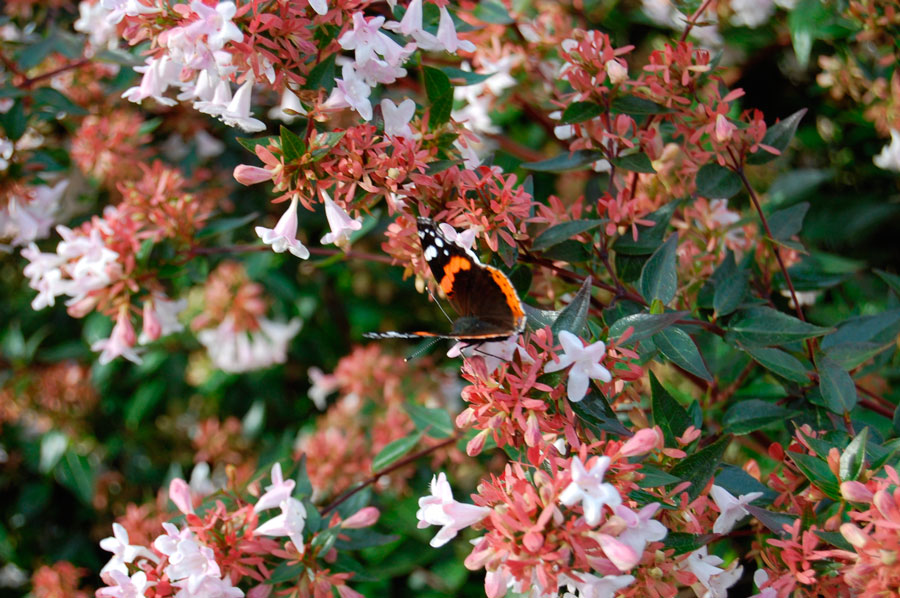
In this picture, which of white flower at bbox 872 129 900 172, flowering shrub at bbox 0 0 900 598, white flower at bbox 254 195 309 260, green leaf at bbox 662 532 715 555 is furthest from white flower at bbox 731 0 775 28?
green leaf at bbox 662 532 715 555

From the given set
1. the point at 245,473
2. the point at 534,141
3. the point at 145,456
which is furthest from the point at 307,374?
the point at 534,141

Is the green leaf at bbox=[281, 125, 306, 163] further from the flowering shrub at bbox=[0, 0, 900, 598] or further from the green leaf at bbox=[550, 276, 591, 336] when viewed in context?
the green leaf at bbox=[550, 276, 591, 336]

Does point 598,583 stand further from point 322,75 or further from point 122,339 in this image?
point 122,339

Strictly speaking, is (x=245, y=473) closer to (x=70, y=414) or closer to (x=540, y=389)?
(x=70, y=414)

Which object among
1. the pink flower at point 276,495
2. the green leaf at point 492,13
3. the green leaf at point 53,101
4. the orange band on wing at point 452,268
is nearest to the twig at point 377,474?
the pink flower at point 276,495

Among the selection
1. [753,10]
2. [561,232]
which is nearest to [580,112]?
[561,232]

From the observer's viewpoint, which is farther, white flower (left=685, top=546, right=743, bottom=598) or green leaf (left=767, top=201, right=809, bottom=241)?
green leaf (left=767, top=201, right=809, bottom=241)

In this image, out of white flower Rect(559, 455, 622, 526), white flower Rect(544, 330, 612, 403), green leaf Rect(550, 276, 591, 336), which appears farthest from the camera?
green leaf Rect(550, 276, 591, 336)
